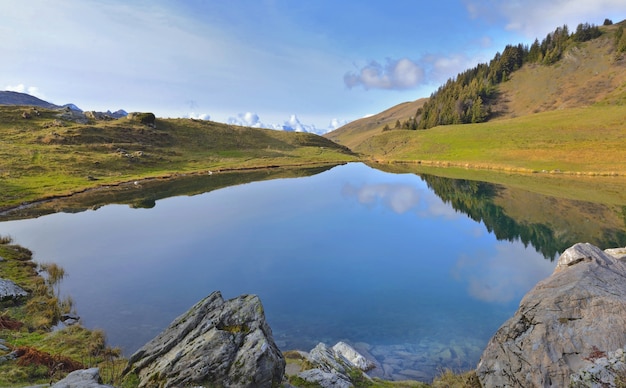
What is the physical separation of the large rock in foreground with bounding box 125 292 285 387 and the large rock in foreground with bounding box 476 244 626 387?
701 centimetres

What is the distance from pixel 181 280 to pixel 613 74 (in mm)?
202471

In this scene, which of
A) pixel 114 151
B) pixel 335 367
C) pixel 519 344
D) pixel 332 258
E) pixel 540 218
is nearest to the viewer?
pixel 519 344

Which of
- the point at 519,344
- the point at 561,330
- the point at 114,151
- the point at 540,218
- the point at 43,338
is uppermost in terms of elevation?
the point at 114,151

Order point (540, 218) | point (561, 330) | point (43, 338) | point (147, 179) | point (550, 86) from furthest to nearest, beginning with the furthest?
point (550, 86), point (147, 179), point (540, 218), point (43, 338), point (561, 330)

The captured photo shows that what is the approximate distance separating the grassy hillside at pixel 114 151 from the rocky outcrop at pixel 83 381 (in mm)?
58373

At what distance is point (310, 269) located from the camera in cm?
2981

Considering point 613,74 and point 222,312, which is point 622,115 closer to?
point 613,74

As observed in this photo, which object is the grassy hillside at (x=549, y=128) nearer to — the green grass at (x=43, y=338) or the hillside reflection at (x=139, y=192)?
the hillside reflection at (x=139, y=192)

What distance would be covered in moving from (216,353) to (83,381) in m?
3.31

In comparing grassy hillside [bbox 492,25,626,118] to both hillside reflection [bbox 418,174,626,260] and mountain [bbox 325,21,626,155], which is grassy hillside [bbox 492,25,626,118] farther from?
hillside reflection [bbox 418,174,626,260]

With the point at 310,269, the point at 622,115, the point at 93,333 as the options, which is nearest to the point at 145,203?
the point at 310,269

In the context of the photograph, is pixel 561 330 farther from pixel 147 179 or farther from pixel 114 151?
pixel 114 151

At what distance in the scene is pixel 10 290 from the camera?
20938 millimetres

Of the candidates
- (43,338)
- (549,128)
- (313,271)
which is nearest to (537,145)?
(549,128)
